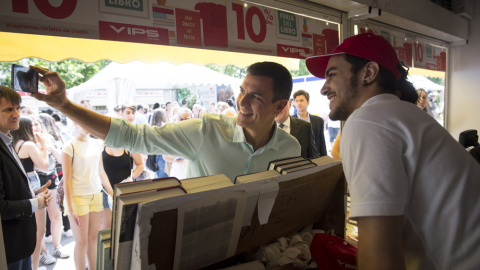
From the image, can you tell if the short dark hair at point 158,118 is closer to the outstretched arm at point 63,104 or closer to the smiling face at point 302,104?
the smiling face at point 302,104

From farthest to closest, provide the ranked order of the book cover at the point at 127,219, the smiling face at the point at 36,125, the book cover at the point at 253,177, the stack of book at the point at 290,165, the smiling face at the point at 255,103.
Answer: the smiling face at the point at 36,125 < the smiling face at the point at 255,103 < the stack of book at the point at 290,165 < the book cover at the point at 253,177 < the book cover at the point at 127,219

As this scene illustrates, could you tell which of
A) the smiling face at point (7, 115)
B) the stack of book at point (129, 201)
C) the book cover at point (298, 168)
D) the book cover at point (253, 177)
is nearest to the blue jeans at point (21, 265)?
the smiling face at point (7, 115)

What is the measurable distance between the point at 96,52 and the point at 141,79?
6.98 feet

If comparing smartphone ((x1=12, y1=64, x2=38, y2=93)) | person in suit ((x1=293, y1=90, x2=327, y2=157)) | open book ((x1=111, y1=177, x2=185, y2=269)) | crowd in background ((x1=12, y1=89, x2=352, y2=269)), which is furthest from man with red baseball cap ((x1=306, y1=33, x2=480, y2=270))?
crowd in background ((x1=12, y1=89, x2=352, y2=269))

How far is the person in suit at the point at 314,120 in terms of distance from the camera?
3677mm

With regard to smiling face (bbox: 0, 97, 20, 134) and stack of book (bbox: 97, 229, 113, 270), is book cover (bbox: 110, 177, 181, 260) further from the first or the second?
smiling face (bbox: 0, 97, 20, 134)

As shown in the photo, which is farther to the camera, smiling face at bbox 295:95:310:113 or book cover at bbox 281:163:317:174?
smiling face at bbox 295:95:310:113

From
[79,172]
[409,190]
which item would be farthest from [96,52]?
[409,190]

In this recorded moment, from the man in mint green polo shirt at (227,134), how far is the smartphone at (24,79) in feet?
0.33

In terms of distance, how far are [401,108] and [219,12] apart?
1.87m

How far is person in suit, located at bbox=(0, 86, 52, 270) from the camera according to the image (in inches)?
75.5

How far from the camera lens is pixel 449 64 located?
5.73 metres

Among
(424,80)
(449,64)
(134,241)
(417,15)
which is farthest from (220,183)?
(424,80)

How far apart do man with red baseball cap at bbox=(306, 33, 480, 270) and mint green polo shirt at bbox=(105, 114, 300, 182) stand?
2.44ft
